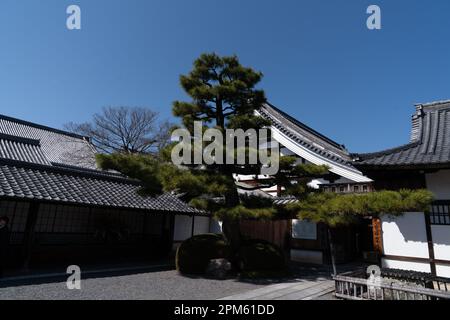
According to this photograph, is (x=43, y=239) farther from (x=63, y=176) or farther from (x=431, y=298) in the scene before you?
(x=431, y=298)

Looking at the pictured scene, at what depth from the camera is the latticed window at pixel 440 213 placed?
7.68 metres

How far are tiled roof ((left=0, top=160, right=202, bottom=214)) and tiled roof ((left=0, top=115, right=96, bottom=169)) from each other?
9077 mm

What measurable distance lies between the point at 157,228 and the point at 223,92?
8149 mm

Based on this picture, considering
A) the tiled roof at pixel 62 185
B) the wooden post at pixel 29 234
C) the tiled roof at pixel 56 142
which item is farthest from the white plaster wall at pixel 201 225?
the tiled roof at pixel 56 142

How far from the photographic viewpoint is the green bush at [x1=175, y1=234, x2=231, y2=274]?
896 cm

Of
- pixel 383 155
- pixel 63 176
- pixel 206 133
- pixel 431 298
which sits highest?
pixel 206 133

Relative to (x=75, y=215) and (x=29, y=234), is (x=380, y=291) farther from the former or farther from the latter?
(x=75, y=215)

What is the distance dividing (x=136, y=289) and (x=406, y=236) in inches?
317

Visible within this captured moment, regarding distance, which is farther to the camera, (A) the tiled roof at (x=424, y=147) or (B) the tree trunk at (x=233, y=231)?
(B) the tree trunk at (x=233, y=231)

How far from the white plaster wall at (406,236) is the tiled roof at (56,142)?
18.6 m

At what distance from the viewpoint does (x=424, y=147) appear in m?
8.46

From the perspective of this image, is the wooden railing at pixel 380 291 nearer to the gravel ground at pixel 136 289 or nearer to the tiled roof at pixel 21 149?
the gravel ground at pixel 136 289

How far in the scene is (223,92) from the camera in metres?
9.31
